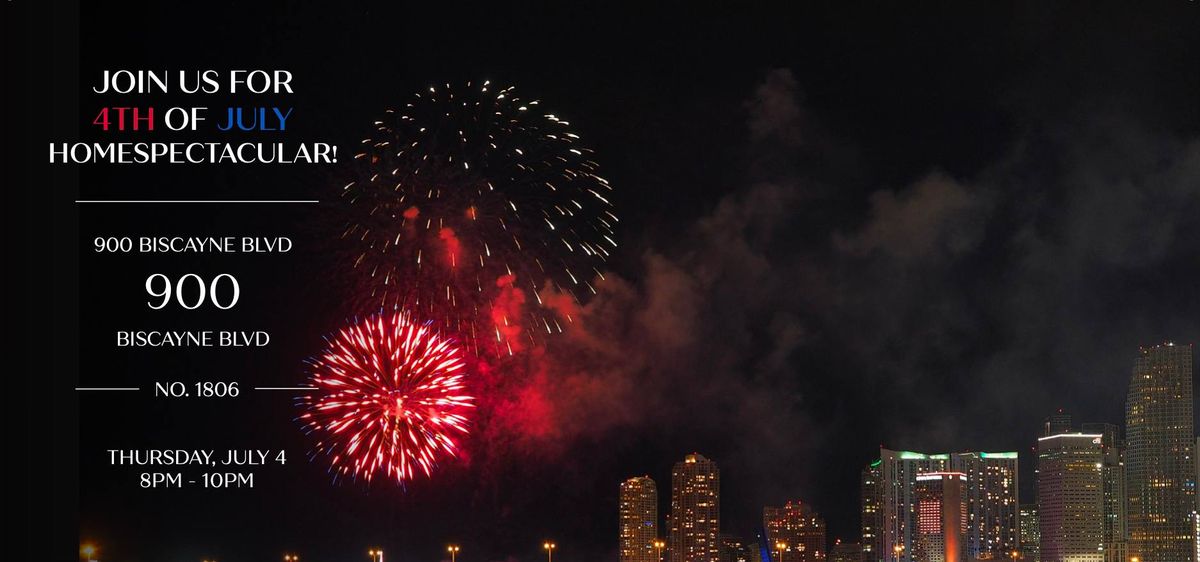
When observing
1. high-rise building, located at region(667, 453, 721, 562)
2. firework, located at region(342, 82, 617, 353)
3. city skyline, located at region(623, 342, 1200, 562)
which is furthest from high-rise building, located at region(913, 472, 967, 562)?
firework, located at region(342, 82, 617, 353)

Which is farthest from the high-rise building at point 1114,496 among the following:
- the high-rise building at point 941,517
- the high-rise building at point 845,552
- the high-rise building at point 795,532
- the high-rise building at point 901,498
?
the high-rise building at point 795,532

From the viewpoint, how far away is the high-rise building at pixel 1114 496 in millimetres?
37000

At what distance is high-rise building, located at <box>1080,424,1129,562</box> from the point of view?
37.0 metres

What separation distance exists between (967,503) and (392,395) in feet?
86.8

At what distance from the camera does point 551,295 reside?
19297 millimetres

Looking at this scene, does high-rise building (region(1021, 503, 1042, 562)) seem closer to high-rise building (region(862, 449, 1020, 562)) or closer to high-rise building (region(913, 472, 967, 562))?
high-rise building (region(862, 449, 1020, 562))

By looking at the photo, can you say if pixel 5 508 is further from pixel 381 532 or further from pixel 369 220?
pixel 381 532

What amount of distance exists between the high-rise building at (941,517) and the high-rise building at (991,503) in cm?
26

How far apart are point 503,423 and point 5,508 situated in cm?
830

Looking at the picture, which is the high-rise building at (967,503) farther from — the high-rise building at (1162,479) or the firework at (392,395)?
the firework at (392,395)

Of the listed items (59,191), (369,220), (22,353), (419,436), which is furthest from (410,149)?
(22,353)

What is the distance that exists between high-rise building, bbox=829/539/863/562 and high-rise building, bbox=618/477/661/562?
249 inches

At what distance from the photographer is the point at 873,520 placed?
1578 inches

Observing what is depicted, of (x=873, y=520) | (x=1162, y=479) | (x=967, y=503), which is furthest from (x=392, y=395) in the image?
(x=967, y=503)
